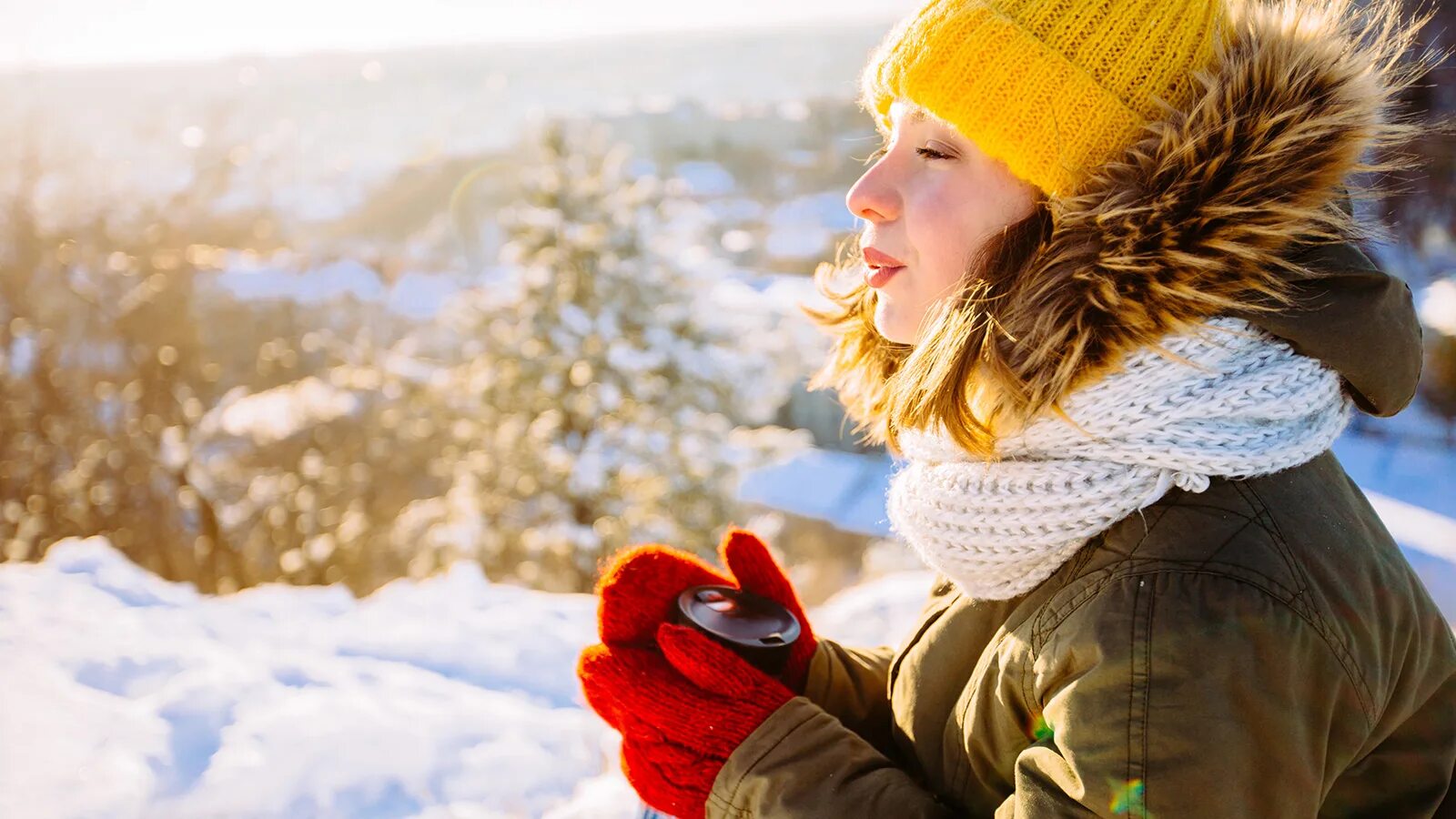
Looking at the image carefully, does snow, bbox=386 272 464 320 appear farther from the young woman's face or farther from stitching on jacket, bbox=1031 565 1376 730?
stitching on jacket, bbox=1031 565 1376 730

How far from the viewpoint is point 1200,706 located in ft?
3.07

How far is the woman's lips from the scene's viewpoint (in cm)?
135

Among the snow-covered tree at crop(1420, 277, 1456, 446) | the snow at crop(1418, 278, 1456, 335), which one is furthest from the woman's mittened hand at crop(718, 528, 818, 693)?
the snow at crop(1418, 278, 1456, 335)

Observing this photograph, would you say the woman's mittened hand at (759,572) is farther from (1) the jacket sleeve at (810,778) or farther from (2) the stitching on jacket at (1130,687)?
(2) the stitching on jacket at (1130,687)

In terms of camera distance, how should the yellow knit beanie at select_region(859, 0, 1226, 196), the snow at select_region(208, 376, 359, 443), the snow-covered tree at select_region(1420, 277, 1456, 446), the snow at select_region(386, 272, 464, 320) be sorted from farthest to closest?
the snow at select_region(386, 272, 464, 320), the snow at select_region(208, 376, 359, 443), the snow-covered tree at select_region(1420, 277, 1456, 446), the yellow knit beanie at select_region(859, 0, 1226, 196)

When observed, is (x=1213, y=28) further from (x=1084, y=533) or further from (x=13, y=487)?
(x=13, y=487)

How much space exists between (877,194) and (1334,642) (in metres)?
0.80

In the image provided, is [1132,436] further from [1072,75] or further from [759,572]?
[759,572]

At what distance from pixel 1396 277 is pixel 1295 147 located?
20 centimetres

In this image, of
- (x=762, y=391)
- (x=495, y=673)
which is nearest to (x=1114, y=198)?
(x=495, y=673)

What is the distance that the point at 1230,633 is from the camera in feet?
3.11

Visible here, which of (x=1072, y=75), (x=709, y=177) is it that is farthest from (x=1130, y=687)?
(x=709, y=177)

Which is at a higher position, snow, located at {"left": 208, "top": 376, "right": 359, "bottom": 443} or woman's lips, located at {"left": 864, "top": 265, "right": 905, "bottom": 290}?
woman's lips, located at {"left": 864, "top": 265, "right": 905, "bottom": 290}

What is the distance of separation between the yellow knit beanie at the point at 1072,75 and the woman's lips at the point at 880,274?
0.22m
